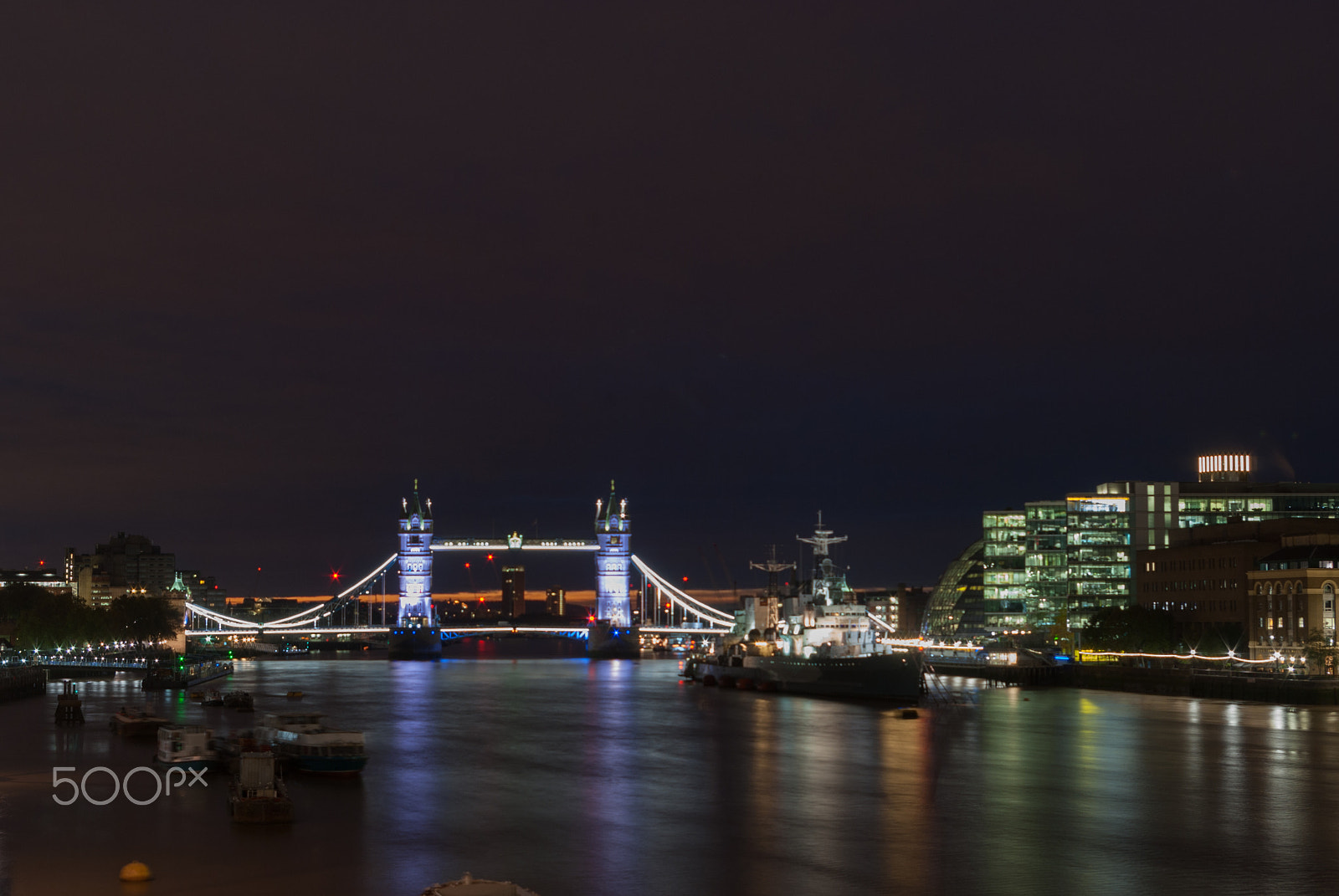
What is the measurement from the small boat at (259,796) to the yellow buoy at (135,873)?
6.14 metres

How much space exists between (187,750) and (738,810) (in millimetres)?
17514

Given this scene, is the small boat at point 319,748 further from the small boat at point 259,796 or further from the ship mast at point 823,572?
the ship mast at point 823,572

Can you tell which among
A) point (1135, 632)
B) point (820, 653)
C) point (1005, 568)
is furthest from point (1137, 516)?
point (820, 653)

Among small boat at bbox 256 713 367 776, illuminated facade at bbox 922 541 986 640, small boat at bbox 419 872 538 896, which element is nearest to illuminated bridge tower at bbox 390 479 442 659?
illuminated facade at bbox 922 541 986 640

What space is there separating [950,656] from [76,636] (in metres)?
80.6

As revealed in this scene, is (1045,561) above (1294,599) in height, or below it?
above

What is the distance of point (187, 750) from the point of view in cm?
4512

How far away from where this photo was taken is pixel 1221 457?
140 m

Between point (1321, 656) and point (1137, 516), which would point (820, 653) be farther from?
point (1137, 516)

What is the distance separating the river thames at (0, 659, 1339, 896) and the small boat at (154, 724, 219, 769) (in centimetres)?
202

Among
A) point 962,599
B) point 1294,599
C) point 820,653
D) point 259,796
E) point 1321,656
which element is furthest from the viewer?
point 962,599

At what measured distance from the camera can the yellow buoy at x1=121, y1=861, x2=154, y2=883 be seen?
2889 cm

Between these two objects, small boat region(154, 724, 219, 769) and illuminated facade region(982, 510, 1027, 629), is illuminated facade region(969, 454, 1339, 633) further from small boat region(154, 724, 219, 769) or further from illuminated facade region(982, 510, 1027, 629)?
small boat region(154, 724, 219, 769)

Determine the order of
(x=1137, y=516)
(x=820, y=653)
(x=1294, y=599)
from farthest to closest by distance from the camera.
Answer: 1. (x=1137, y=516)
2. (x=1294, y=599)
3. (x=820, y=653)
